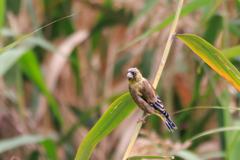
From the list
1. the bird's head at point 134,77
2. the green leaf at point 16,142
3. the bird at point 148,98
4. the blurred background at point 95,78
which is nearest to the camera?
the bird at point 148,98

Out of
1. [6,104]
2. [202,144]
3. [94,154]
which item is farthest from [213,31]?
[6,104]

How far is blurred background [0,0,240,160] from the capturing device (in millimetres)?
2127

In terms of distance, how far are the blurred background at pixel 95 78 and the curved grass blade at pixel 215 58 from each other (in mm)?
927

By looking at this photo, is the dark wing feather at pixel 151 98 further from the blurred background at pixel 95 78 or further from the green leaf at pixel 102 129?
the blurred background at pixel 95 78

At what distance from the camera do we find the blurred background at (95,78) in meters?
2.13

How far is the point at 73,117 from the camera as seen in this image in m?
2.97

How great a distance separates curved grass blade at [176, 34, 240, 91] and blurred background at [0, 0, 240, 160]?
3.04 feet

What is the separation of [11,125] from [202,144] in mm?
1938

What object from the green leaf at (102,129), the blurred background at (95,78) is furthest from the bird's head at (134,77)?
the blurred background at (95,78)

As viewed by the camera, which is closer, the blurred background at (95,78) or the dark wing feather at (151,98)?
the dark wing feather at (151,98)

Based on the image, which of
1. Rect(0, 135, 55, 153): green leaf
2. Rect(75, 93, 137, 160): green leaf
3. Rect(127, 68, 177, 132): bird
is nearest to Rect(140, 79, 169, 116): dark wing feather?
Rect(127, 68, 177, 132): bird

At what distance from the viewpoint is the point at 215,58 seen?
874mm

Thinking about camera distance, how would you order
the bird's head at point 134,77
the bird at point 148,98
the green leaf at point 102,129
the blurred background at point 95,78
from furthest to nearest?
the blurred background at point 95,78, the bird's head at point 134,77, the bird at point 148,98, the green leaf at point 102,129

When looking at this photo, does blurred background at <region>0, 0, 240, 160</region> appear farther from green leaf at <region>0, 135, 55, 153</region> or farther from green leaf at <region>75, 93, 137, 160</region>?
green leaf at <region>75, 93, 137, 160</region>
